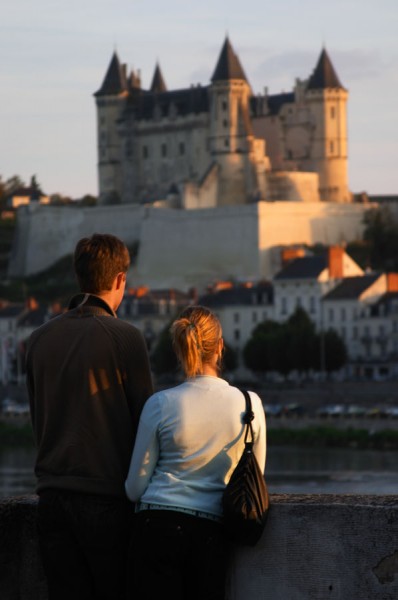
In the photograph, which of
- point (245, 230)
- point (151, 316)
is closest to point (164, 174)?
point (245, 230)

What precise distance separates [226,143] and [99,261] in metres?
68.5

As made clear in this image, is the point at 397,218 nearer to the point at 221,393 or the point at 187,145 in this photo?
the point at 187,145

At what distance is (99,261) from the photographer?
5219 mm

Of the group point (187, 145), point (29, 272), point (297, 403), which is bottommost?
point (297, 403)

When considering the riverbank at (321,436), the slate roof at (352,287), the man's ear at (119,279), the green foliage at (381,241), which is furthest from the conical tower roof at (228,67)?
the man's ear at (119,279)

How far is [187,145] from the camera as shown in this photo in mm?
76250

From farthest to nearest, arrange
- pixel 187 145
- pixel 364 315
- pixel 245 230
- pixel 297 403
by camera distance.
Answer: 1. pixel 187 145
2. pixel 245 230
3. pixel 364 315
4. pixel 297 403

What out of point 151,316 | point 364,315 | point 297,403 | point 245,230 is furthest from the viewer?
point 245,230

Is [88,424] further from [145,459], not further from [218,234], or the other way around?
[218,234]

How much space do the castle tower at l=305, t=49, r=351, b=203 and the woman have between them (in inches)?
2763

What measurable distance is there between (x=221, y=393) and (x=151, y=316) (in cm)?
5502

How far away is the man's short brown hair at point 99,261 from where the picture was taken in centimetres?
520

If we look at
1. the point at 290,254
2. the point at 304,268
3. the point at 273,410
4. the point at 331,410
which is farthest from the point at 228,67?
the point at 331,410

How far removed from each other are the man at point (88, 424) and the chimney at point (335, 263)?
5261 centimetres
